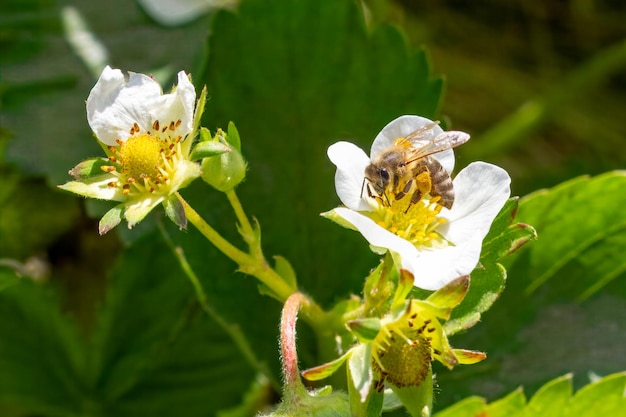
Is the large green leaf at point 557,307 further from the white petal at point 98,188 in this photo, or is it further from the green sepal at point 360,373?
the white petal at point 98,188

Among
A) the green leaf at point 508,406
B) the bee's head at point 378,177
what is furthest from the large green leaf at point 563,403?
the bee's head at point 378,177

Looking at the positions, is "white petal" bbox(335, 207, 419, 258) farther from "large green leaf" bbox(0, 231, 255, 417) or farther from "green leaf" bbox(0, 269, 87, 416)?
"green leaf" bbox(0, 269, 87, 416)

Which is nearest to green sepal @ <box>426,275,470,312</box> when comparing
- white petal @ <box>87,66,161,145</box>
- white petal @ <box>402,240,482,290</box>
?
white petal @ <box>402,240,482,290</box>

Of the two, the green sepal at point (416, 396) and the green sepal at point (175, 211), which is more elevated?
the green sepal at point (175, 211)

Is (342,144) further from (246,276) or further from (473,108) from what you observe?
(473,108)

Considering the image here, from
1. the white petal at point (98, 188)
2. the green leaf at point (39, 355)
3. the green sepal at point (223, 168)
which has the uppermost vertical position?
the green sepal at point (223, 168)

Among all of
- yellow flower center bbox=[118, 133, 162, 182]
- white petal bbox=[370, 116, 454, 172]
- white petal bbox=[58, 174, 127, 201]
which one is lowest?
white petal bbox=[58, 174, 127, 201]
